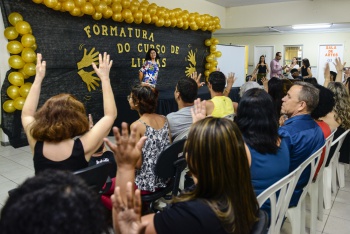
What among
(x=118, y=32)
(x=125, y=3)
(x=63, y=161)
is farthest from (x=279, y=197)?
(x=118, y=32)

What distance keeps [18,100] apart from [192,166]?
3681 millimetres

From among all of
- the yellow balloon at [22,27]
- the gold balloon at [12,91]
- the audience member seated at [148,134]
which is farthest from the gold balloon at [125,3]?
the audience member seated at [148,134]

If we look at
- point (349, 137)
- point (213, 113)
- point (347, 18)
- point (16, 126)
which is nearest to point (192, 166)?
point (213, 113)

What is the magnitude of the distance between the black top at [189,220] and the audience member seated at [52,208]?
309 mm

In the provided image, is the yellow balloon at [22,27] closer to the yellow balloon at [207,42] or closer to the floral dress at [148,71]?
the floral dress at [148,71]

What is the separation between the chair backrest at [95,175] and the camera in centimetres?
142

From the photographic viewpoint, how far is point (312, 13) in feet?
24.8

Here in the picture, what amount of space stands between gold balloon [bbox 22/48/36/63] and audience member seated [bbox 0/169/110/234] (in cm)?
374

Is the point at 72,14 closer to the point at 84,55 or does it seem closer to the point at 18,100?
the point at 84,55

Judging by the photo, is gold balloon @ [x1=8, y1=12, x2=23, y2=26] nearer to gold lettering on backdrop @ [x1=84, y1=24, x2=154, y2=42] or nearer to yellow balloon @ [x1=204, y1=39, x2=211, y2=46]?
gold lettering on backdrop @ [x1=84, y1=24, x2=154, y2=42]

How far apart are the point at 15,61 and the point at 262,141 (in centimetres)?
357

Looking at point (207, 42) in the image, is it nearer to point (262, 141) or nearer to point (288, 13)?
point (288, 13)

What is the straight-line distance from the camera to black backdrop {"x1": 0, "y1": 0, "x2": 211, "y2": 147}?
4.14 meters

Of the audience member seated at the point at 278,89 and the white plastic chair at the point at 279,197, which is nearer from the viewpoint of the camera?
the white plastic chair at the point at 279,197
